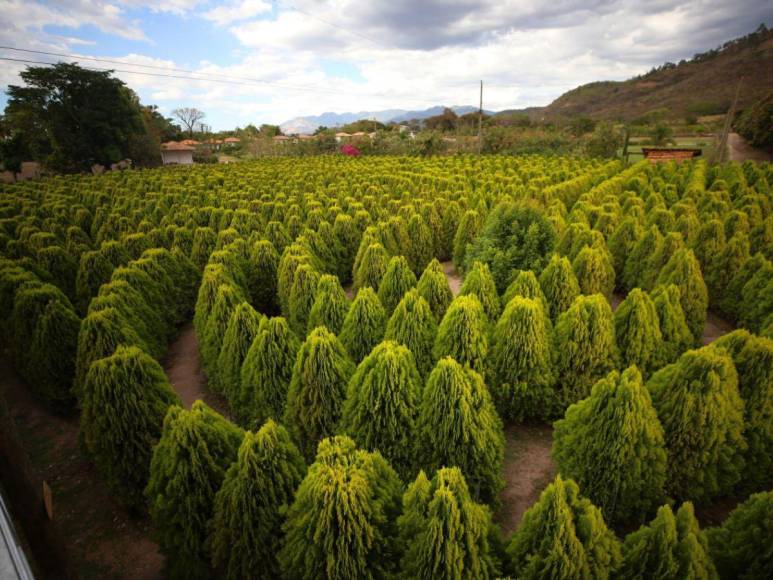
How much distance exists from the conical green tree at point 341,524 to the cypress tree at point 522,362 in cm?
518

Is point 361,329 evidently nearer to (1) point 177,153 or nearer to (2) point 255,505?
(2) point 255,505

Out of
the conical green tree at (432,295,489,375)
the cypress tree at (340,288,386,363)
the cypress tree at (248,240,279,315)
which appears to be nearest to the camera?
the conical green tree at (432,295,489,375)

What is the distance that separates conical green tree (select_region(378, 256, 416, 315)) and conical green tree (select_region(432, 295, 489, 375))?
2809 millimetres

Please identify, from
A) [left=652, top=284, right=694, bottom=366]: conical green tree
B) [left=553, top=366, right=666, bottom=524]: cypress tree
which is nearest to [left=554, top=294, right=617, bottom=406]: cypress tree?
[left=652, top=284, right=694, bottom=366]: conical green tree

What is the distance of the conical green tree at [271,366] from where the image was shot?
8.23 meters

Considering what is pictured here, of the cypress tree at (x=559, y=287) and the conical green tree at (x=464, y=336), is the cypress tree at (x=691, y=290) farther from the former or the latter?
the conical green tree at (x=464, y=336)

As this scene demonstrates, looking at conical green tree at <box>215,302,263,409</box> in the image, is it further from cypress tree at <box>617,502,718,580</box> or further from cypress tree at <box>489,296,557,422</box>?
cypress tree at <box>617,502,718,580</box>

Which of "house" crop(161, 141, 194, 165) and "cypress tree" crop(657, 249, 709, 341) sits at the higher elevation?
"house" crop(161, 141, 194, 165)

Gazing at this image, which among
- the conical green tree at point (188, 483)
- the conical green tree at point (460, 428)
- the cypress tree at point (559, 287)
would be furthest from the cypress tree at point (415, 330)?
the conical green tree at point (188, 483)

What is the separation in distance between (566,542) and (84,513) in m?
9.11

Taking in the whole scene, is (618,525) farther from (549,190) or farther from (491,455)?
(549,190)

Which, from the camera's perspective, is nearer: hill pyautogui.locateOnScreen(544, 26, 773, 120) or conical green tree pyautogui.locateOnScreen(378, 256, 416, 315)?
conical green tree pyautogui.locateOnScreen(378, 256, 416, 315)

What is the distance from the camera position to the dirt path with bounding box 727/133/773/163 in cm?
4575

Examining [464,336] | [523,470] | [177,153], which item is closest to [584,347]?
[464,336]
